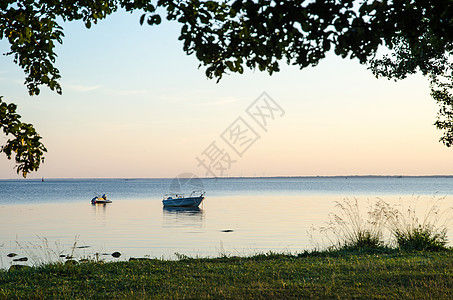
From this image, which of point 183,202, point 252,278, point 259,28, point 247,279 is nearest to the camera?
point 259,28

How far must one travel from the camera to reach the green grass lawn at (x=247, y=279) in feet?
26.1

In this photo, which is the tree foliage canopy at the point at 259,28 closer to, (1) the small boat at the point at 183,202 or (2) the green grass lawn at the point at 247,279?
(2) the green grass lawn at the point at 247,279

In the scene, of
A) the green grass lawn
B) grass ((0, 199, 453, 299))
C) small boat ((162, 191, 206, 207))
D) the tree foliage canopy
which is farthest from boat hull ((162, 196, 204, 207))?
the tree foliage canopy

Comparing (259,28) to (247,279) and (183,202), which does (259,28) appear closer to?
(247,279)

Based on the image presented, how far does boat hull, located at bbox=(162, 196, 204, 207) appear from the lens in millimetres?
54875

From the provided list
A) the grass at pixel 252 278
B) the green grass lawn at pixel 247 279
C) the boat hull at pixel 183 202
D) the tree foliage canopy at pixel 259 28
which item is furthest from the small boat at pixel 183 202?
the tree foliage canopy at pixel 259 28

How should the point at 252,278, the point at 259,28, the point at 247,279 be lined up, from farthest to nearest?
the point at 252,278 < the point at 247,279 < the point at 259,28

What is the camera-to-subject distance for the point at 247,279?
9250mm

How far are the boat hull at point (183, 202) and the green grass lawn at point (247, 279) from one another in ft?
141

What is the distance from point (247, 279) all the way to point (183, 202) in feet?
159

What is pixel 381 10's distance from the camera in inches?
196

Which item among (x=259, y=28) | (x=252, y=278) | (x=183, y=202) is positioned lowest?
(x=183, y=202)

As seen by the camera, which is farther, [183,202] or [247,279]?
[183,202]

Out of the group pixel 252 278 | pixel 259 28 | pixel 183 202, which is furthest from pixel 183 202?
pixel 259 28
